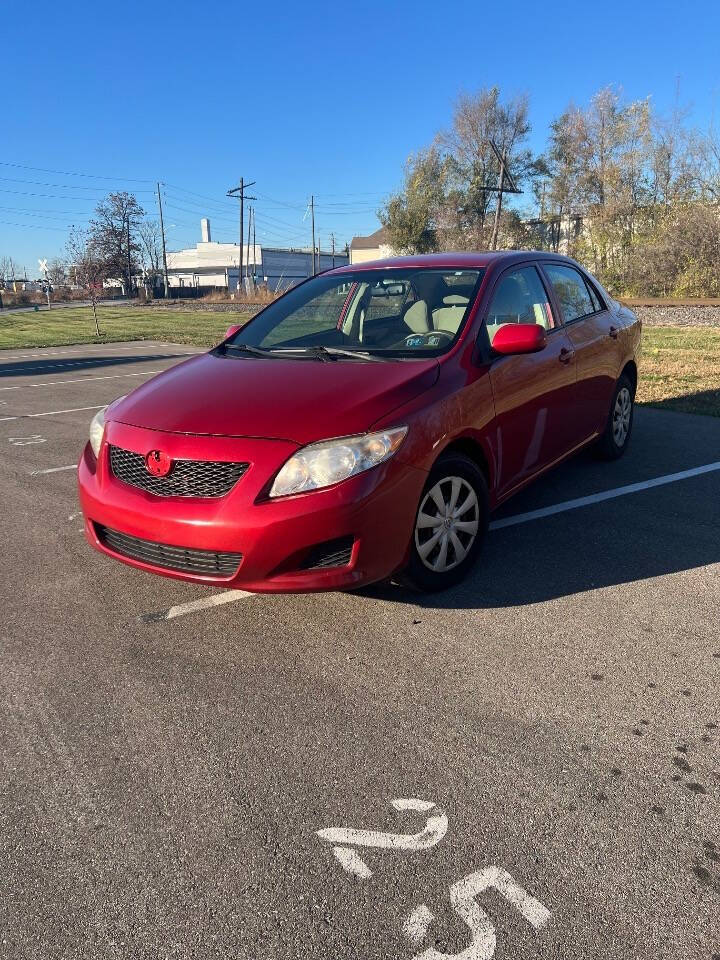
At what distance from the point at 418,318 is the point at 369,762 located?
2.53 m

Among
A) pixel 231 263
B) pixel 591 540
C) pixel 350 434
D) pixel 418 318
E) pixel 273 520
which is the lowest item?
pixel 591 540

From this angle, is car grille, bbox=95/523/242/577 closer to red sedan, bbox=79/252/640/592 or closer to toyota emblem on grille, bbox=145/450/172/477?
red sedan, bbox=79/252/640/592

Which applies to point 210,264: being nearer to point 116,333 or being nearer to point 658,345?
point 116,333

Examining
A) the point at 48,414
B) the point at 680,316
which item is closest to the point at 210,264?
the point at 680,316

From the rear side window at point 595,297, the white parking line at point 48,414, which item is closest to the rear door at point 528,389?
the rear side window at point 595,297

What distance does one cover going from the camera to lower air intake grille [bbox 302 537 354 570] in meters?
3.01

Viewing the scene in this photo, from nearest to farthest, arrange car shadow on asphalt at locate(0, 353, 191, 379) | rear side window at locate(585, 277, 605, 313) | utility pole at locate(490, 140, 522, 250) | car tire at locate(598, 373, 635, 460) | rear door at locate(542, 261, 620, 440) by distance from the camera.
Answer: rear door at locate(542, 261, 620, 440) → rear side window at locate(585, 277, 605, 313) → car tire at locate(598, 373, 635, 460) → car shadow on asphalt at locate(0, 353, 191, 379) → utility pole at locate(490, 140, 522, 250)

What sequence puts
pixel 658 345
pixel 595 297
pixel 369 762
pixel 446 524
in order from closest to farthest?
pixel 369 762, pixel 446 524, pixel 595 297, pixel 658 345

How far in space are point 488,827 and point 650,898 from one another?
456mm

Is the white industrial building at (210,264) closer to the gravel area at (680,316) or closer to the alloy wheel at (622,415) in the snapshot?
the gravel area at (680,316)

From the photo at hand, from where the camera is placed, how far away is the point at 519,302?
4.43 metres

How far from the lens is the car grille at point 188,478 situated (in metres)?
3.02

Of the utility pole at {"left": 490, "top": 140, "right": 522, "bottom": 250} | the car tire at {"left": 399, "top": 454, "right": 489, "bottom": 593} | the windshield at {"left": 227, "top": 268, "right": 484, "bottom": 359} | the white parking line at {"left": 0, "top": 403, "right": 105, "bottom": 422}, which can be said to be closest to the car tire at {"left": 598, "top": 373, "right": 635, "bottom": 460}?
the windshield at {"left": 227, "top": 268, "right": 484, "bottom": 359}

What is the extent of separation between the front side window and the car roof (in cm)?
12
